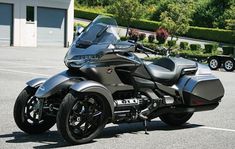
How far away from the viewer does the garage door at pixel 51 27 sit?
3750 centimetres

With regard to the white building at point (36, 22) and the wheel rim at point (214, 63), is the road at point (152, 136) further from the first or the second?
the white building at point (36, 22)

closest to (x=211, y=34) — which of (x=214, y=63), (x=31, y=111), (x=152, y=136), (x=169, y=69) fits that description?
(x=214, y=63)

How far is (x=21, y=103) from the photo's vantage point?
7.21 m

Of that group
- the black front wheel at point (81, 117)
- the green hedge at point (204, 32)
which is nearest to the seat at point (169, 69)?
the black front wheel at point (81, 117)

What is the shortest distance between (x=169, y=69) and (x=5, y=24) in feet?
94.6

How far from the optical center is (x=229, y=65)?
25.2m

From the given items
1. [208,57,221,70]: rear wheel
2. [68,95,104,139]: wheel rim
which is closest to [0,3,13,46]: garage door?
[208,57,221,70]: rear wheel

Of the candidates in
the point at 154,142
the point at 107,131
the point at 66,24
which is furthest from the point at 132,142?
the point at 66,24

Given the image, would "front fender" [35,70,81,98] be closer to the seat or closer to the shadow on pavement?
the shadow on pavement

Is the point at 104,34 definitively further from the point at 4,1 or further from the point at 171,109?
the point at 4,1

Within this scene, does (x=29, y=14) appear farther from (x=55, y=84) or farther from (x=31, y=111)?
(x=55, y=84)

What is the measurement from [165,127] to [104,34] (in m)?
2.09

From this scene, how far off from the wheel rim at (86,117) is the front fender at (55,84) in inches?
11.9

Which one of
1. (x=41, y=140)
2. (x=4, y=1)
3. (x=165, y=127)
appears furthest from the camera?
(x=4, y=1)
